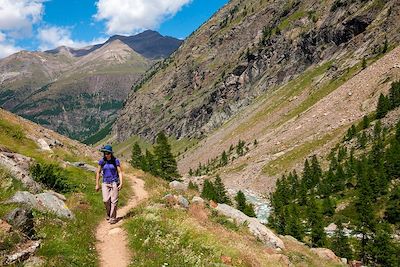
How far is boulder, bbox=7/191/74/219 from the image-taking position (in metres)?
16.2

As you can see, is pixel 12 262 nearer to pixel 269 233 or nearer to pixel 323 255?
pixel 269 233

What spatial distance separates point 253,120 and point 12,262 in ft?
615

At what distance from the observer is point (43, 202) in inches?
704

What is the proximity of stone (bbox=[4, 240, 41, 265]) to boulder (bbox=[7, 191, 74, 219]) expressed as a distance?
9.42ft

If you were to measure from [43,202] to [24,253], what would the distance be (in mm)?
5777

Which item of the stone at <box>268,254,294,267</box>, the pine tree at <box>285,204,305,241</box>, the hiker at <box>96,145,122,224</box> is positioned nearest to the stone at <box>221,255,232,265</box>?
the stone at <box>268,254,294,267</box>

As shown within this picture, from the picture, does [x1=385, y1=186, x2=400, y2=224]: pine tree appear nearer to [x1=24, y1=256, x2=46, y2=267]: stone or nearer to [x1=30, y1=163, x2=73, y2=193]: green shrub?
[x1=30, y1=163, x2=73, y2=193]: green shrub

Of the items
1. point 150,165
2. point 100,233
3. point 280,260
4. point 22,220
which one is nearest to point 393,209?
point 150,165

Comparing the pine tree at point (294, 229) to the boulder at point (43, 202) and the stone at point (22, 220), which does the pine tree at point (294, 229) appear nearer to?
the boulder at point (43, 202)

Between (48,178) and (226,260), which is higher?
(48,178)

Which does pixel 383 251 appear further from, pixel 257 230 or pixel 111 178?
pixel 111 178

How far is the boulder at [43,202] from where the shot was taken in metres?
16.2

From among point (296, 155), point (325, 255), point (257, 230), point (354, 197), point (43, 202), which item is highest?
point (43, 202)

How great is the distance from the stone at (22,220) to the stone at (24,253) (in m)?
0.63
